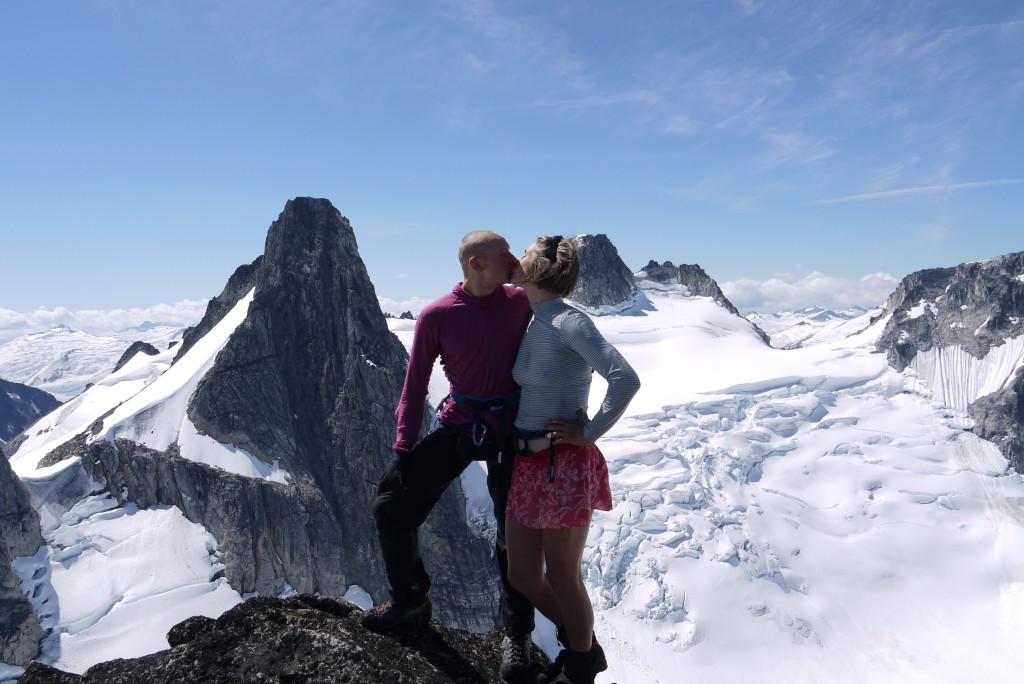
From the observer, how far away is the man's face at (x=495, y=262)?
614cm

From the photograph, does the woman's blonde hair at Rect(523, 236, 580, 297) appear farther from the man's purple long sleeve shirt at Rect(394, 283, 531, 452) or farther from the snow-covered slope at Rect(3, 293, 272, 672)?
the snow-covered slope at Rect(3, 293, 272, 672)

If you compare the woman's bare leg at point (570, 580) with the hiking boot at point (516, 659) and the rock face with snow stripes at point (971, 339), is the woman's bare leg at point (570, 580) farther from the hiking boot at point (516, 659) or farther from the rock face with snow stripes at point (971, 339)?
the rock face with snow stripes at point (971, 339)

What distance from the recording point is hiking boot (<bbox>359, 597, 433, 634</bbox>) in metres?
6.12

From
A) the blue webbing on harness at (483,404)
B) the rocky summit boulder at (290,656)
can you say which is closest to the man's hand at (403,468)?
the blue webbing on harness at (483,404)

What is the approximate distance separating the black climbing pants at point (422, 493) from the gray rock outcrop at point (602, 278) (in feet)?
413

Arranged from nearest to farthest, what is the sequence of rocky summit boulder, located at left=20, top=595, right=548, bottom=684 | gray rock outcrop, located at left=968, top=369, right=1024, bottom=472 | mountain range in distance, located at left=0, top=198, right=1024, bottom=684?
rocky summit boulder, located at left=20, top=595, right=548, bottom=684, mountain range in distance, located at left=0, top=198, right=1024, bottom=684, gray rock outcrop, located at left=968, top=369, right=1024, bottom=472

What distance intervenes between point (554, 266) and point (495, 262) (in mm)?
707

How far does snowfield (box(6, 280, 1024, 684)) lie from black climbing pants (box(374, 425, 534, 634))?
4078 cm

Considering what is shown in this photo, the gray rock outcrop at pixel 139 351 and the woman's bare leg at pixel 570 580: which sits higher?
the gray rock outcrop at pixel 139 351

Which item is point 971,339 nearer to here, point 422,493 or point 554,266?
point 554,266

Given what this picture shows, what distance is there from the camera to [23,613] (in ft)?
128

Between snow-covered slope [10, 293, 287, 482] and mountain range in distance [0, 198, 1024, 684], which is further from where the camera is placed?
snow-covered slope [10, 293, 287, 482]

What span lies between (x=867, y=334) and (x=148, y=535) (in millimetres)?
118284

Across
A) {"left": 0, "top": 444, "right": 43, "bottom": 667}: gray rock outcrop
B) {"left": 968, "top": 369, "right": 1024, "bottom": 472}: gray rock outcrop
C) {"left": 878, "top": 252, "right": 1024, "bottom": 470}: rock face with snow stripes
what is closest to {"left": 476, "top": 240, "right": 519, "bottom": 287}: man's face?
{"left": 0, "top": 444, "right": 43, "bottom": 667}: gray rock outcrop
